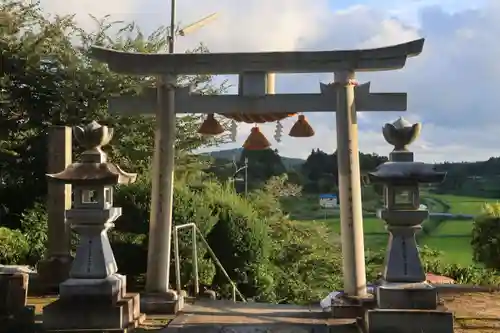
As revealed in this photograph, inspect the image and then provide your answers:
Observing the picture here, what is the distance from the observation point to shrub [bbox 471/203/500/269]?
13586mm

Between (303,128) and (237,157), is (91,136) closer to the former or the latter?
(303,128)

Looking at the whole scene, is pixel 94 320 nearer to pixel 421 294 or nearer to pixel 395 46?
pixel 421 294

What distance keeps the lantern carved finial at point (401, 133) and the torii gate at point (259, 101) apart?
1.10m

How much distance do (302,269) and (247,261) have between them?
3431 mm

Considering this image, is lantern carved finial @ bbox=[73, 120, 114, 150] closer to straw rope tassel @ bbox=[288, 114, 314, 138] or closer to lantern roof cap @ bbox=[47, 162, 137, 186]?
lantern roof cap @ bbox=[47, 162, 137, 186]

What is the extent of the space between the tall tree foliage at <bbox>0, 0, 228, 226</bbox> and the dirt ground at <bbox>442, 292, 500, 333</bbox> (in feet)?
29.1

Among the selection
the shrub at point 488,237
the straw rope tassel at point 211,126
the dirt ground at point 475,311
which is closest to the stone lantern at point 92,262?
the straw rope tassel at point 211,126

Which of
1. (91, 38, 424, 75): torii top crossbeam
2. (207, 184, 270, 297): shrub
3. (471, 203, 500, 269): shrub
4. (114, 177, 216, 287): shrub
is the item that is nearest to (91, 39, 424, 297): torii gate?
(91, 38, 424, 75): torii top crossbeam

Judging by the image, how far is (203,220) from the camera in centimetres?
1239

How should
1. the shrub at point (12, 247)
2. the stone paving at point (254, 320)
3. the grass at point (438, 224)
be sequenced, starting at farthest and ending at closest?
1. the grass at point (438, 224)
2. the shrub at point (12, 247)
3. the stone paving at point (254, 320)

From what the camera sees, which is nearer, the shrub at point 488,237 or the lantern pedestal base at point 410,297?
the lantern pedestal base at point 410,297

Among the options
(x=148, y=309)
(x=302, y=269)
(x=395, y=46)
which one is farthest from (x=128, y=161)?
(x=395, y=46)

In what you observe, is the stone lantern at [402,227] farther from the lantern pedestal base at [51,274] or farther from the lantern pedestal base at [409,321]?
the lantern pedestal base at [51,274]

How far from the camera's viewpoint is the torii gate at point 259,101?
318 inches
